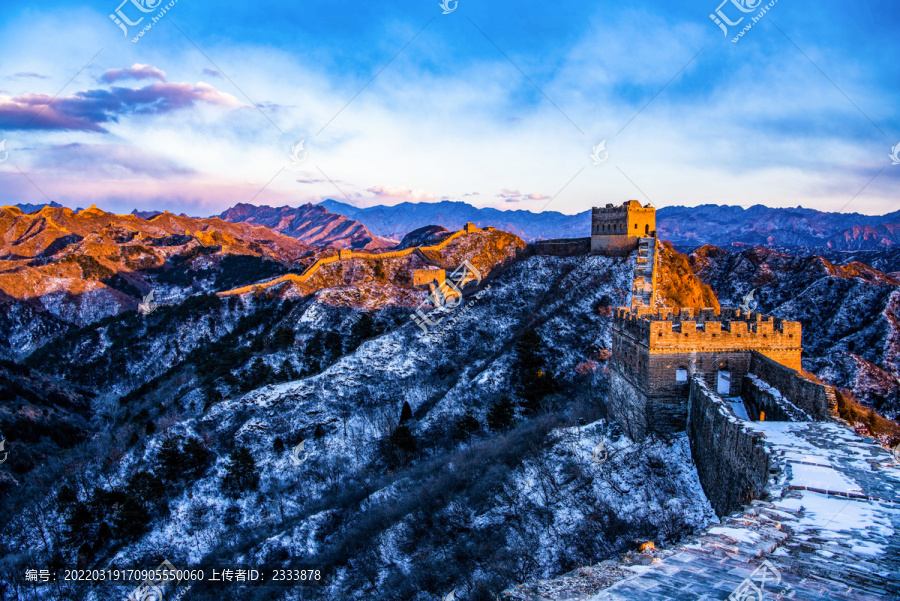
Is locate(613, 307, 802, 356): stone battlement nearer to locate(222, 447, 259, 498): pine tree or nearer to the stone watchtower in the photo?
the stone watchtower

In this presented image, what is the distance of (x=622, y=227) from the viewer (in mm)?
62062

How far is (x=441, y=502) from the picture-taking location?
27.1 meters

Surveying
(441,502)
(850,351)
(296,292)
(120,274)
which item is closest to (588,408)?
(441,502)

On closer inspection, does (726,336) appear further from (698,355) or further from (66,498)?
(66,498)

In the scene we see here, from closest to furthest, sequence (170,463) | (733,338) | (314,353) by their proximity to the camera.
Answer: (733,338)
(170,463)
(314,353)

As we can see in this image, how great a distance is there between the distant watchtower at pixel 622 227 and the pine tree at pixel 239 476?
44946 millimetres

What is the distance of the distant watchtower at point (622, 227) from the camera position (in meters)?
61.6

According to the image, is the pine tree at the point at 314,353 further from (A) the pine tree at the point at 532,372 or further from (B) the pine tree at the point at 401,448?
(A) the pine tree at the point at 532,372

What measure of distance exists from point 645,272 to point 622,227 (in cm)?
Answer: 751

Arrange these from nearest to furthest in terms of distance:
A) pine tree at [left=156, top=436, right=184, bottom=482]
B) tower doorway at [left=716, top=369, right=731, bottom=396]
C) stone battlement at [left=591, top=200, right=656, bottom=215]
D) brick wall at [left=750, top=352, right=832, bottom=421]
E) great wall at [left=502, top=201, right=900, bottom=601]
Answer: great wall at [left=502, top=201, right=900, bottom=601], brick wall at [left=750, top=352, right=832, bottom=421], tower doorway at [left=716, top=369, right=731, bottom=396], pine tree at [left=156, top=436, right=184, bottom=482], stone battlement at [left=591, top=200, right=656, bottom=215]

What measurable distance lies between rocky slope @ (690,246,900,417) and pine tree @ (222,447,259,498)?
2154 inches

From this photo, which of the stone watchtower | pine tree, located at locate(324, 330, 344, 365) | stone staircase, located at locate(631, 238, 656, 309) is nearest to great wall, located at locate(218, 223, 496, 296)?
pine tree, located at locate(324, 330, 344, 365)

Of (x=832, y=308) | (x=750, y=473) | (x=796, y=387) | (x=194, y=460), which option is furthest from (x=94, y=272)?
(x=750, y=473)

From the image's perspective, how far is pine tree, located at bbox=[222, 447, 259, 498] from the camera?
44844 millimetres
